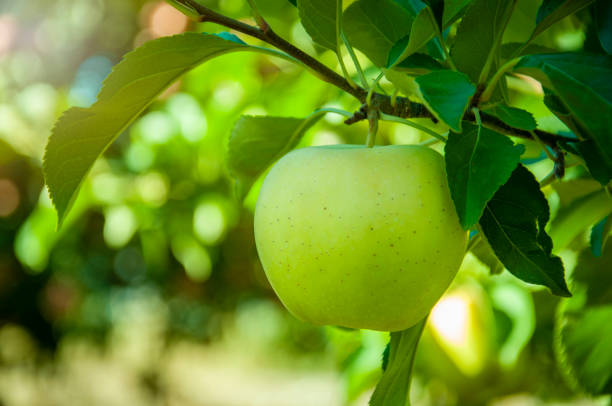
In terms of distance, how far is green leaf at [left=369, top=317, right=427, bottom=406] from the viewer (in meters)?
0.41

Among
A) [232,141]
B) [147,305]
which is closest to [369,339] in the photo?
[232,141]

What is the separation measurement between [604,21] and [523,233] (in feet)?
0.52

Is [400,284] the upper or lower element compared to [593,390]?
upper

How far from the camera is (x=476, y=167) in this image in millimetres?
305

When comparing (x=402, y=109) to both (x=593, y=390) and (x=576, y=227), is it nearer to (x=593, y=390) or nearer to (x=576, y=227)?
(x=576, y=227)

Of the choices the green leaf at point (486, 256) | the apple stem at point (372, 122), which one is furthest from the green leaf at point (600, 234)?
the apple stem at point (372, 122)

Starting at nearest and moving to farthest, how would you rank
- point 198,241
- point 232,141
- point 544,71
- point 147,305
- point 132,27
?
point 544,71 → point 232,141 → point 198,241 → point 132,27 → point 147,305

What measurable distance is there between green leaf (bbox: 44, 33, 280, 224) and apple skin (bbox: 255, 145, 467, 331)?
0.30 ft

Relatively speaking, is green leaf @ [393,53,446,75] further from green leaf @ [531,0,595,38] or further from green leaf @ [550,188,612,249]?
green leaf @ [550,188,612,249]

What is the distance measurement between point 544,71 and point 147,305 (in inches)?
73.5

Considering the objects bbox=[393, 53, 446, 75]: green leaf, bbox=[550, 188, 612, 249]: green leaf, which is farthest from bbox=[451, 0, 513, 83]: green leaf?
bbox=[550, 188, 612, 249]: green leaf

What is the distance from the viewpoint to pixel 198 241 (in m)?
1.25

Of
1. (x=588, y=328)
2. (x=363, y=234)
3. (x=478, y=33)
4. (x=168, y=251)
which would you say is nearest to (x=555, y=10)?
(x=478, y=33)

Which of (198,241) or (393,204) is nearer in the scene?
(393,204)
